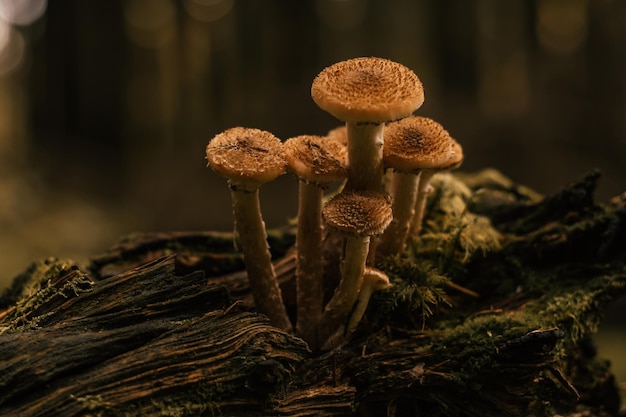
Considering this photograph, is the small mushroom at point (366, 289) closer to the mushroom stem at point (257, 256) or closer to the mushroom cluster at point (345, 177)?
the mushroom cluster at point (345, 177)

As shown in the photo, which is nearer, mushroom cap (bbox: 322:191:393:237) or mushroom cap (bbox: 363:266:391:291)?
mushroom cap (bbox: 322:191:393:237)

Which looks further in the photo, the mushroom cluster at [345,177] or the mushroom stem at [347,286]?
the mushroom stem at [347,286]

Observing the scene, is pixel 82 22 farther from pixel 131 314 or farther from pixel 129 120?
pixel 131 314

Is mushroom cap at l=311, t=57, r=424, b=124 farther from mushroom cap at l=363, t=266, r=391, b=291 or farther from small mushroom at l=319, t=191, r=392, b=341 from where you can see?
mushroom cap at l=363, t=266, r=391, b=291

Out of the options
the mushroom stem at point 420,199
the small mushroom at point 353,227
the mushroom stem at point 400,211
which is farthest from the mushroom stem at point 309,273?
the mushroom stem at point 420,199

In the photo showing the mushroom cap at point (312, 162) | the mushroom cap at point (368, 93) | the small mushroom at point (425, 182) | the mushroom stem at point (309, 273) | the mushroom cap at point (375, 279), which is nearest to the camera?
the mushroom cap at point (368, 93)

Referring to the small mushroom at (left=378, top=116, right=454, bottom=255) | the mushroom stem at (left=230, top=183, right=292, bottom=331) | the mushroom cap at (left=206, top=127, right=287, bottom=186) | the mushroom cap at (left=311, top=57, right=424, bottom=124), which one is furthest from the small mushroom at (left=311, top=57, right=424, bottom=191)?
the mushroom stem at (left=230, top=183, right=292, bottom=331)

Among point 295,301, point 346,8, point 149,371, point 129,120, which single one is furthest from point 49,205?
point 346,8
